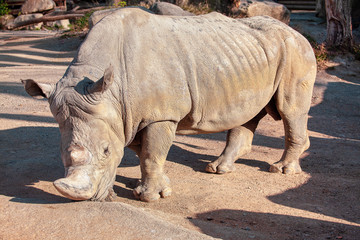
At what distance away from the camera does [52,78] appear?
33.8 ft

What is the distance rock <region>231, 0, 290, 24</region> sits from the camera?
15.2 meters

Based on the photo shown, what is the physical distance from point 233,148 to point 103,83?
2.59 meters

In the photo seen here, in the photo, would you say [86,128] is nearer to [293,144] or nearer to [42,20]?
[293,144]

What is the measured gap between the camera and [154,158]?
4.61 meters

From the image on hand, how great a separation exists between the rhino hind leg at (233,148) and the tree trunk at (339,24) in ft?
29.6

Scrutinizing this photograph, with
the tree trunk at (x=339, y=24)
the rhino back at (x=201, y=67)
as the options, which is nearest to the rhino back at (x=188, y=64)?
the rhino back at (x=201, y=67)

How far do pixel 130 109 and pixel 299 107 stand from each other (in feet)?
7.73

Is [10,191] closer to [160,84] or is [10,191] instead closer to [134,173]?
[134,173]

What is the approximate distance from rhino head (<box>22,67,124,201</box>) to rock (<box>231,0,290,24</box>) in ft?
39.2

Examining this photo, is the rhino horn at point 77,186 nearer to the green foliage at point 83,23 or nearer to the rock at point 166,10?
the rock at point 166,10

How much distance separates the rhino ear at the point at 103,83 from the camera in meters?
3.73

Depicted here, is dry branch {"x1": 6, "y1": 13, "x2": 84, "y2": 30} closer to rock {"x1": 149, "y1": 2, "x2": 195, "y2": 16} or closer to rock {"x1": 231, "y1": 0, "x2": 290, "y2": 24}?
rock {"x1": 149, "y1": 2, "x2": 195, "y2": 16}

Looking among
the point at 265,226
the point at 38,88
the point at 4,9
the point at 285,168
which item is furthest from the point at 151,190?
the point at 4,9

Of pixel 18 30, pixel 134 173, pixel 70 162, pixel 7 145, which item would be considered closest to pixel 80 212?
pixel 70 162
